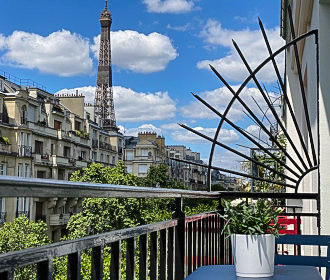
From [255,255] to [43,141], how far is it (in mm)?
39501

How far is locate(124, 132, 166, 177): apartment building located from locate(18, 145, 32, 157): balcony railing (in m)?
25.2

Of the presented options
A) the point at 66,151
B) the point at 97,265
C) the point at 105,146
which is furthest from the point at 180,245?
the point at 105,146

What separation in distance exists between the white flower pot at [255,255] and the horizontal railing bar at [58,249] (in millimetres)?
404

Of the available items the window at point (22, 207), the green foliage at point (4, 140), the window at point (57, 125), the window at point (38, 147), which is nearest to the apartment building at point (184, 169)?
the window at point (57, 125)

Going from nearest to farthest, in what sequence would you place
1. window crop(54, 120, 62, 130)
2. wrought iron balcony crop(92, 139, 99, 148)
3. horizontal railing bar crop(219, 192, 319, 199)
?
horizontal railing bar crop(219, 192, 319, 199)
window crop(54, 120, 62, 130)
wrought iron balcony crop(92, 139, 99, 148)

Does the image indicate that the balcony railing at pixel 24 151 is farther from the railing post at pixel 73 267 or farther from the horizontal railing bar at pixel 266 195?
the railing post at pixel 73 267

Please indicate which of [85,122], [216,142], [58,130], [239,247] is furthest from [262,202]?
[85,122]

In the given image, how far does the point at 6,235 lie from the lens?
29812 mm

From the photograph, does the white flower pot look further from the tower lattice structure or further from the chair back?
the tower lattice structure

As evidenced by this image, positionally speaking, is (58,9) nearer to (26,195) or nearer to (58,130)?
(58,130)

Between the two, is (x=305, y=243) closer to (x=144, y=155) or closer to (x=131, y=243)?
(x=131, y=243)

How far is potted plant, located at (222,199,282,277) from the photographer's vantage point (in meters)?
1.65

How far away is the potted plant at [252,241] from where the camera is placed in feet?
5.41

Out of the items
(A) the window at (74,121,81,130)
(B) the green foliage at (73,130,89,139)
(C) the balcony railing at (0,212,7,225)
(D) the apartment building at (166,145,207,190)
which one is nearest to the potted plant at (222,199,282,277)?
(C) the balcony railing at (0,212,7,225)
